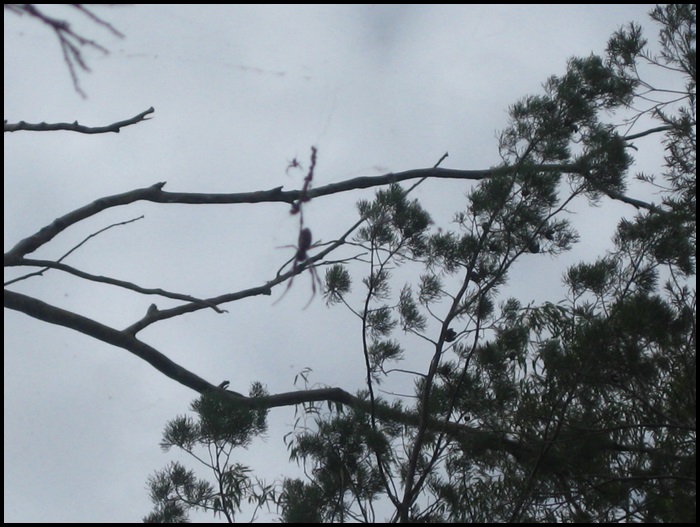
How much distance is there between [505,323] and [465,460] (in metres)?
0.54

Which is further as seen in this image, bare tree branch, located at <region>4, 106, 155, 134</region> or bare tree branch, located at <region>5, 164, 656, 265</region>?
bare tree branch, located at <region>5, 164, 656, 265</region>

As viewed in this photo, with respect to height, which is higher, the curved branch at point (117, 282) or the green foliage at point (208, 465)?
the curved branch at point (117, 282)

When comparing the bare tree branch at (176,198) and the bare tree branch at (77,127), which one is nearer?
the bare tree branch at (77,127)

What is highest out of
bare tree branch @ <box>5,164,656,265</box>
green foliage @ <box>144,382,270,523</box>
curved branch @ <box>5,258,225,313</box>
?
bare tree branch @ <box>5,164,656,265</box>

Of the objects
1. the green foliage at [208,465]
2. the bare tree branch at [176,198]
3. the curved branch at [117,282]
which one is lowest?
the green foliage at [208,465]

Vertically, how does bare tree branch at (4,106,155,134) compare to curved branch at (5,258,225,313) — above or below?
above

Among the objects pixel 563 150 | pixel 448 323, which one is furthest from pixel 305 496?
pixel 563 150

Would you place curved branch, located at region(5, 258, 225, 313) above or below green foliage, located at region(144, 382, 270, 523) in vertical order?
above

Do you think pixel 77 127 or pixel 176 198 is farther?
pixel 176 198

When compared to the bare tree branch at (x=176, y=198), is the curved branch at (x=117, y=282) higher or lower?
lower

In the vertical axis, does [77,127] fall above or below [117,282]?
above

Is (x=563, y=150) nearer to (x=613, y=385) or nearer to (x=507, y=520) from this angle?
(x=613, y=385)

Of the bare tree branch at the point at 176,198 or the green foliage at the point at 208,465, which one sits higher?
the bare tree branch at the point at 176,198

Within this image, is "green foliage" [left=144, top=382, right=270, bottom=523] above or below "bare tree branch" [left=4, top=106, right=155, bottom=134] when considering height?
below
